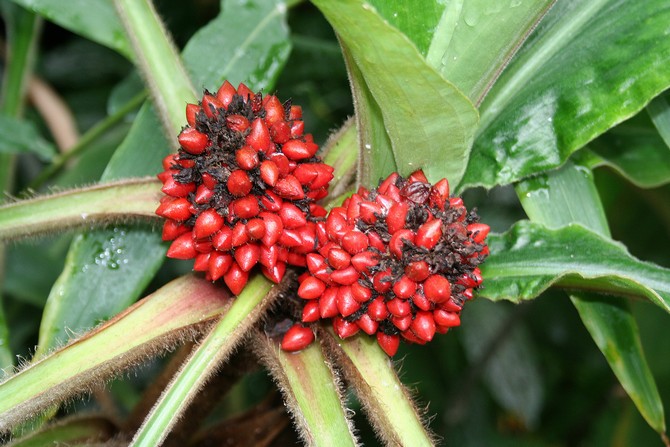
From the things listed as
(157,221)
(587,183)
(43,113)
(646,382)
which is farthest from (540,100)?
(43,113)

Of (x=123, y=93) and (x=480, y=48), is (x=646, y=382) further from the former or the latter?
(x=123, y=93)

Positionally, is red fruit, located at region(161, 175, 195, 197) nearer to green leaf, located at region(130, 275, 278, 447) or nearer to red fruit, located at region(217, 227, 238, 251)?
red fruit, located at region(217, 227, 238, 251)

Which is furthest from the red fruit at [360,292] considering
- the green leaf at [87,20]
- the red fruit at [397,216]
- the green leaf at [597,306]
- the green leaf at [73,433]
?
the green leaf at [87,20]

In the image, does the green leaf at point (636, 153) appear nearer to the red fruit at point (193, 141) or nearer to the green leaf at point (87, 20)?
the red fruit at point (193, 141)

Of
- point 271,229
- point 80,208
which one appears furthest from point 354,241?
point 80,208

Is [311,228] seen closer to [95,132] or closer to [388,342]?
[388,342]
